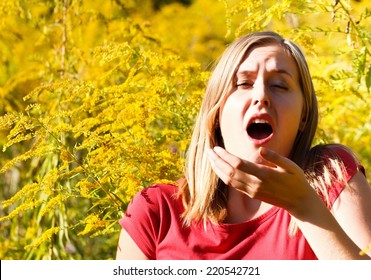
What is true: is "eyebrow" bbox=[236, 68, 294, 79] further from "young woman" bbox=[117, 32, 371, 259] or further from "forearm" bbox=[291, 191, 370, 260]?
"forearm" bbox=[291, 191, 370, 260]

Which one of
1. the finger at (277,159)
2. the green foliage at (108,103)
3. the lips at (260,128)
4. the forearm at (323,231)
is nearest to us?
the finger at (277,159)

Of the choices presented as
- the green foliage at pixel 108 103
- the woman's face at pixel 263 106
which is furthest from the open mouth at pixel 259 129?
the green foliage at pixel 108 103

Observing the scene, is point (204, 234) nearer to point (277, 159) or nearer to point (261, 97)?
point (261, 97)

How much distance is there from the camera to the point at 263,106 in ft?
6.17

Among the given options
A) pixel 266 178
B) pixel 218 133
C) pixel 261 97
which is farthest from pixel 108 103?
pixel 266 178

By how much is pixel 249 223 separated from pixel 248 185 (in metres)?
0.36

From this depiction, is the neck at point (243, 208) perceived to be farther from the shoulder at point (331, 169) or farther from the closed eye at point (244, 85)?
the closed eye at point (244, 85)

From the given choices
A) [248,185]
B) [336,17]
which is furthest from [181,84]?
[248,185]

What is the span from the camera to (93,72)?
343 cm

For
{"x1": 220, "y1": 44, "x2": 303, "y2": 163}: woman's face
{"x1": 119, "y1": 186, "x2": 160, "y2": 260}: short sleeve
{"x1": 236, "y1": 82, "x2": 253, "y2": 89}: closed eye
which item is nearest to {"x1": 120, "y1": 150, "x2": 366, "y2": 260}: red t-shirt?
{"x1": 119, "y1": 186, "x2": 160, "y2": 260}: short sleeve

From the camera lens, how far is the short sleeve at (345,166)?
6.20ft

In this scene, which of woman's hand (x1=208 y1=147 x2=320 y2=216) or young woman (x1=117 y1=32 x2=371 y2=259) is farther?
young woman (x1=117 y1=32 x2=371 y2=259)

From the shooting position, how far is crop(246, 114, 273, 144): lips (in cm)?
186
